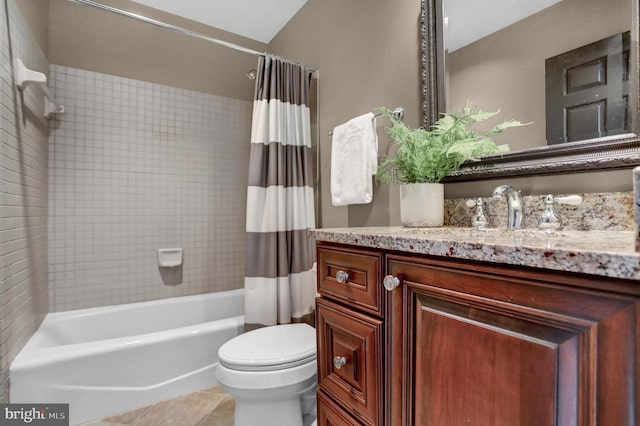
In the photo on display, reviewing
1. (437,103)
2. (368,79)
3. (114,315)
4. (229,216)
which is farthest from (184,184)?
(437,103)

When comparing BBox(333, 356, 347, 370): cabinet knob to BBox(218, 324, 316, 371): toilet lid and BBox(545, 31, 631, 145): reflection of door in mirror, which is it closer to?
BBox(218, 324, 316, 371): toilet lid

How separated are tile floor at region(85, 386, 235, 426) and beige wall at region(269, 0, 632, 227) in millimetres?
1189

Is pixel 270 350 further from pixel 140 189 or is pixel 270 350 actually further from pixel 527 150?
pixel 140 189

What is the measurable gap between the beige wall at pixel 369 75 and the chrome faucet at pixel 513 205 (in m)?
0.10

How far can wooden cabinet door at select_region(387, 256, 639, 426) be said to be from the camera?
411mm

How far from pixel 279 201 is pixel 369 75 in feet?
2.75

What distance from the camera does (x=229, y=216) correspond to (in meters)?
2.58

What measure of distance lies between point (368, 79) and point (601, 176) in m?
1.11

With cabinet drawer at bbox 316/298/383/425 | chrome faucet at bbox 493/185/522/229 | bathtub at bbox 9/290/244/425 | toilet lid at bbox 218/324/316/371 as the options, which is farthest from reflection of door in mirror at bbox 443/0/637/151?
bathtub at bbox 9/290/244/425

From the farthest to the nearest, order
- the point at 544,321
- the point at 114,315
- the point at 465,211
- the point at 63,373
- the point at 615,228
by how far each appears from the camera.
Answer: the point at 114,315 < the point at 63,373 < the point at 465,211 < the point at 615,228 < the point at 544,321

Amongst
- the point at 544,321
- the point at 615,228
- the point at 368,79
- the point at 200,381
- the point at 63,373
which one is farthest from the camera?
the point at 200,381

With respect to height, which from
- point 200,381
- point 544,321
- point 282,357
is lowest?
point 200,381

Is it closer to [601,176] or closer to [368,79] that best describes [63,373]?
[368,79]

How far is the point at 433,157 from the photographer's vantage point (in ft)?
3.57
